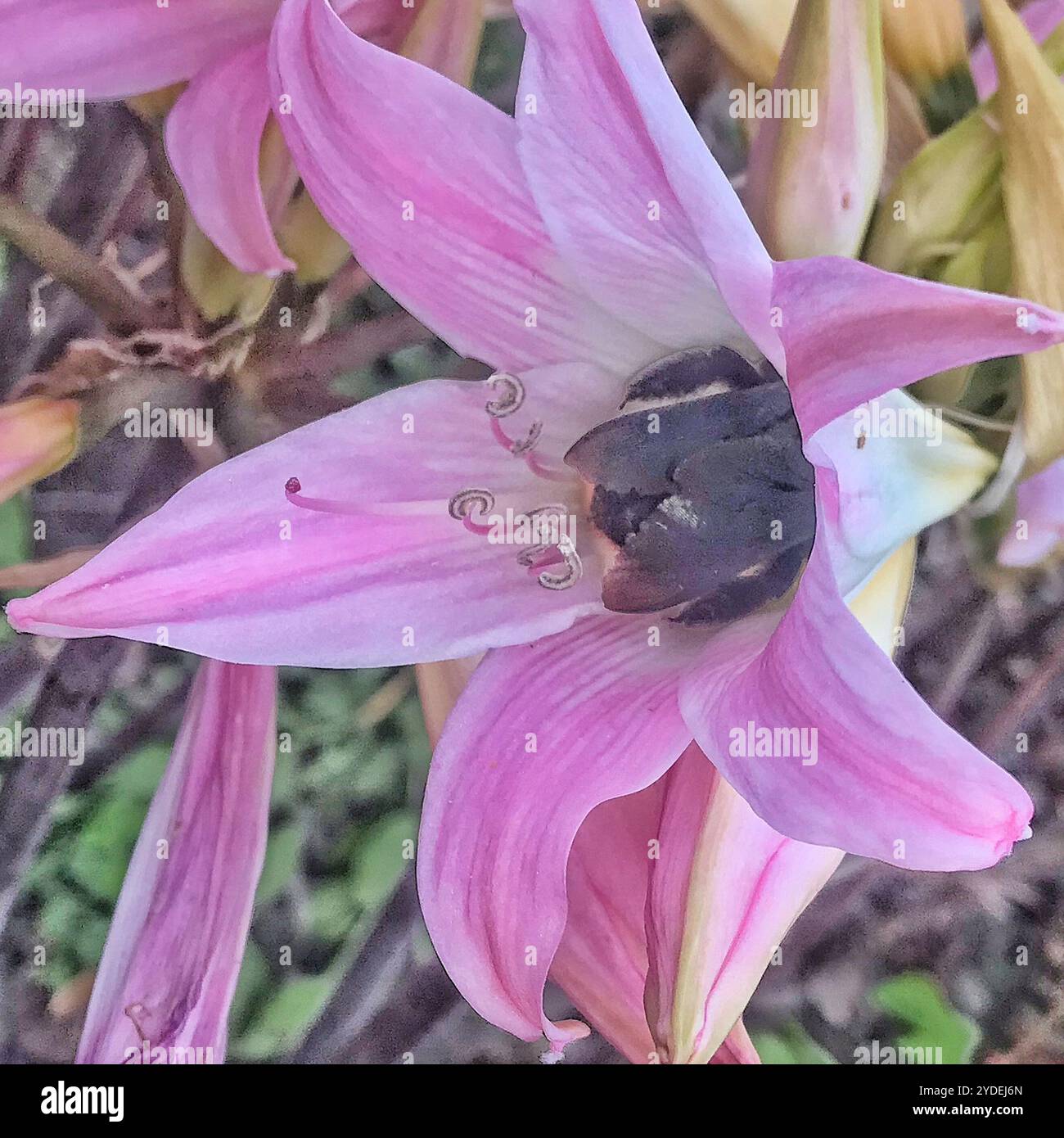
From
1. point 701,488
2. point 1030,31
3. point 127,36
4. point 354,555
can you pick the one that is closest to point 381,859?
point 354,555

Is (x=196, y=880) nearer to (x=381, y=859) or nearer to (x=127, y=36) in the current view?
(x=381, y=859)

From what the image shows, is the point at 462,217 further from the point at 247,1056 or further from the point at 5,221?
the point at 247,1056

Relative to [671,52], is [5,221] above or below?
below

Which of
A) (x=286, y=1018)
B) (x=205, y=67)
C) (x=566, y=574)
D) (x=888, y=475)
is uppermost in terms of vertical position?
(x=205, y=67)
